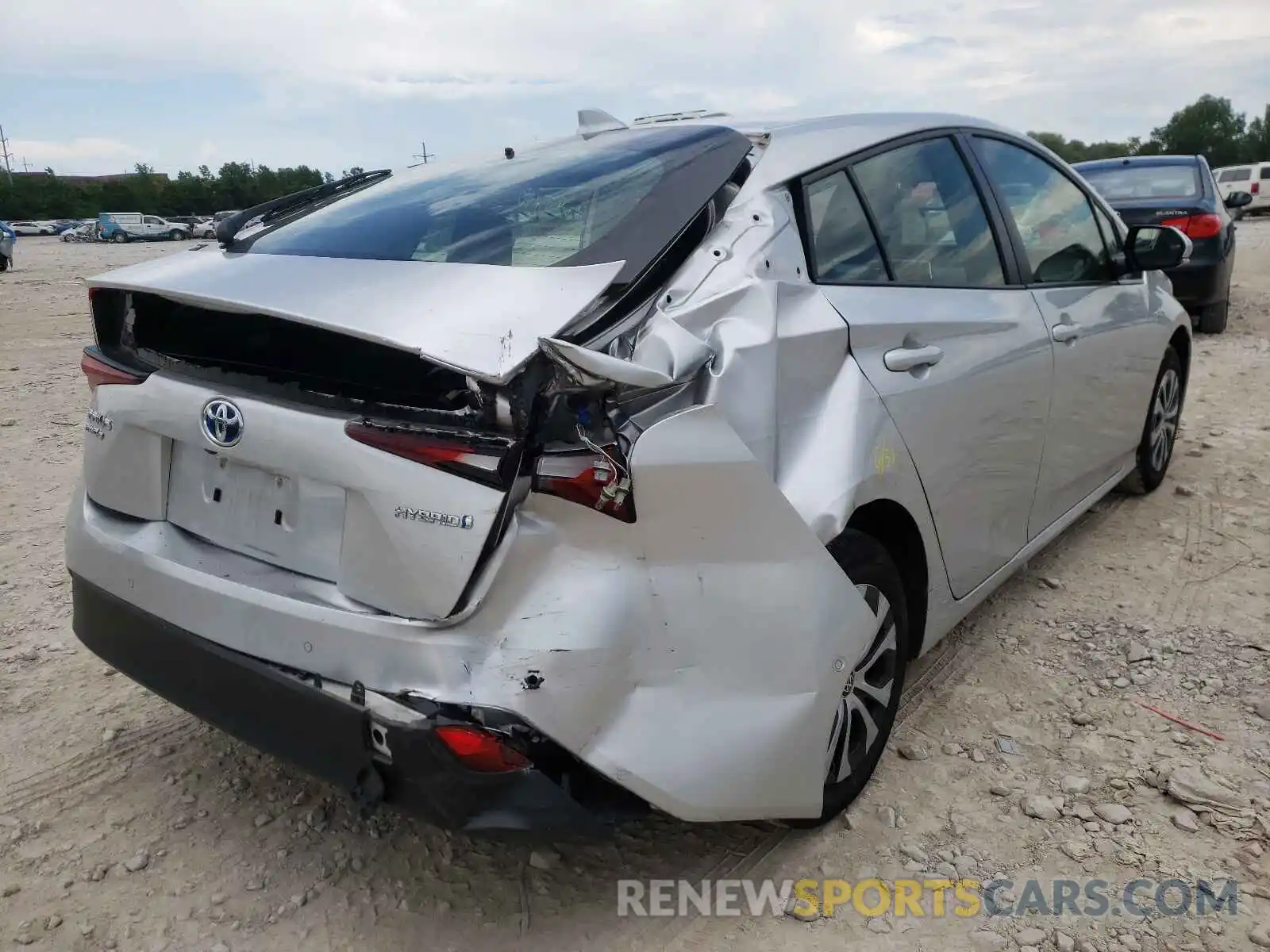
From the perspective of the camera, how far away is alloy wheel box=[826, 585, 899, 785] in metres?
2.36

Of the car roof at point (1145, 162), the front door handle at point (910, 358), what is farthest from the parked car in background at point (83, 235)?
the front door handle at point (910, 358)

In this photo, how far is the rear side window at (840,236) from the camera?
7.68ft

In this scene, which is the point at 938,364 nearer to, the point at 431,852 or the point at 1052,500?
the point at 1052,500

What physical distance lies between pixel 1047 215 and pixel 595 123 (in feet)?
5.42

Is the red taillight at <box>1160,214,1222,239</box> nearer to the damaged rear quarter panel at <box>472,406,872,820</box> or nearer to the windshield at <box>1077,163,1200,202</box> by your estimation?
→ the windshield at <box>1077,163,1200,202</box>

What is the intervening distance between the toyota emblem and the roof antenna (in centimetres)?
145

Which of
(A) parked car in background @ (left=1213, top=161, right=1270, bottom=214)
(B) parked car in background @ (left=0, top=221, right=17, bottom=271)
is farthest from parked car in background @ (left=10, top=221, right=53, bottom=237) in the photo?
(A) parked car in background @ (left=1213, top=161, right=1270, bottom=214)

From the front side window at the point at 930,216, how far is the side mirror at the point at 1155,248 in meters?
1.19

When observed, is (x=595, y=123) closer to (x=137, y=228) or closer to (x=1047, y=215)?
(x=1047, y=215)

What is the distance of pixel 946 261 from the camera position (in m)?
2.85

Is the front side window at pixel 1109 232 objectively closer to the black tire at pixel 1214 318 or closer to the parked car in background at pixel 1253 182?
the black tire at pixel 1214 318

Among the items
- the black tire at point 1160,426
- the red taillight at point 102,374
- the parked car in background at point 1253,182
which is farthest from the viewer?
the parked car in background at point 1253,182

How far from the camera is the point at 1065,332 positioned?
329 cm

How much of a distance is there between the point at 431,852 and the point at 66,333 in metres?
11.2
